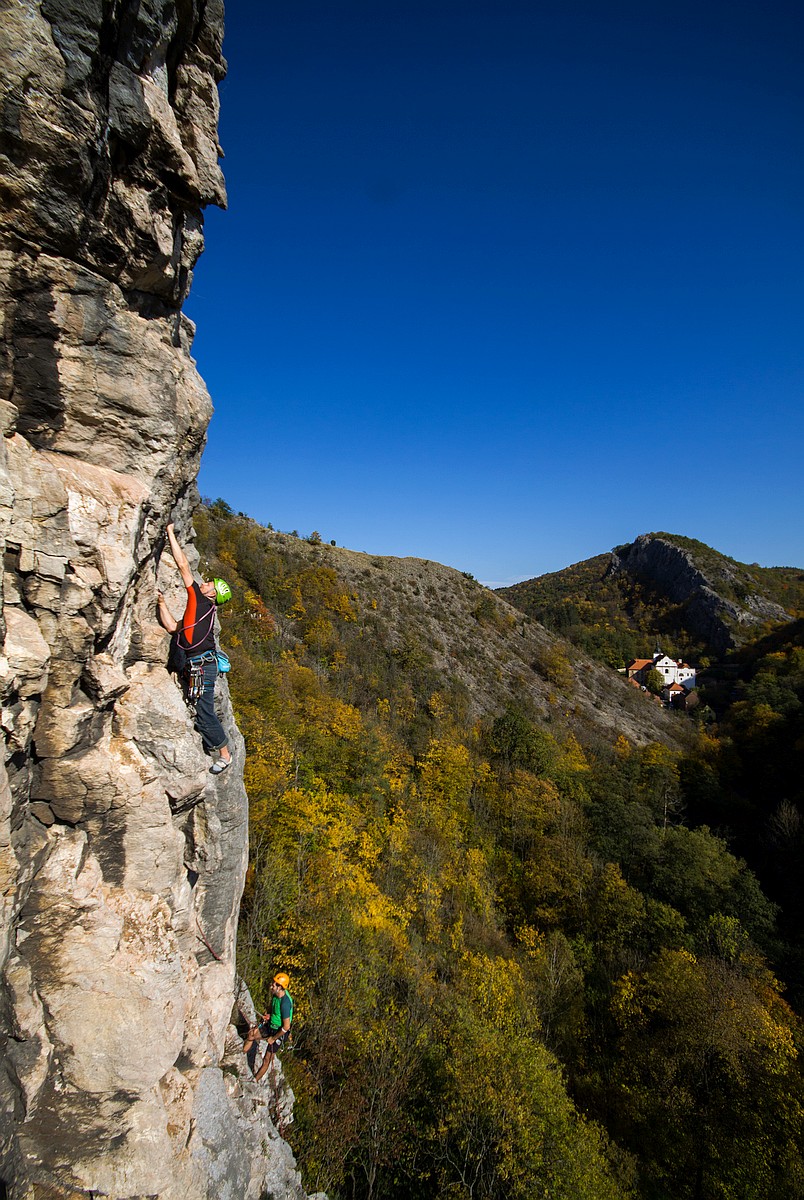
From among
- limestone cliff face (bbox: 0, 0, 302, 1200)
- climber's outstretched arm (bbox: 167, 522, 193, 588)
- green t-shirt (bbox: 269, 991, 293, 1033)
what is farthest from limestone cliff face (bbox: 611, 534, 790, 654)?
limestone cliff face (bbox: 0, 0, 302, 1200)

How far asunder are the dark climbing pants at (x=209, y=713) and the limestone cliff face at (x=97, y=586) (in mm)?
337

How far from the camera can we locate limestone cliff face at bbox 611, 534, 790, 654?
298 feet

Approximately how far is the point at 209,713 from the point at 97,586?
91.6 inches

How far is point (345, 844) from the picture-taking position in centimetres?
2067

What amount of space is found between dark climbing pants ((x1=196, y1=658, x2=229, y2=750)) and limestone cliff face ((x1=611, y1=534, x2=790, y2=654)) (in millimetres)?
99512

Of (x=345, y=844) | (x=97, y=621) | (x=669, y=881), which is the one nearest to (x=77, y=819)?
(x=97, y=621)

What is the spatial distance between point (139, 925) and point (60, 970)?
776 mm

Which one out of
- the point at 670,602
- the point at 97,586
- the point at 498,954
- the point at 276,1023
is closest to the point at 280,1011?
the point at 276,1023

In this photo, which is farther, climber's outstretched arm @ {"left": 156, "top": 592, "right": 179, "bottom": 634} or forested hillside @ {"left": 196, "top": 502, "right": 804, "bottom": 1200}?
forested hillside @ {"left": 196, "top": 502, "right": 804, "bottom": 1200}

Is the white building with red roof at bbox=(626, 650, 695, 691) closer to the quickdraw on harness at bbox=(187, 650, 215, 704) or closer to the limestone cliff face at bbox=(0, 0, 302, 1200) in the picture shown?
the quickdraw on harness at bbox=(187, 650, 215, 704)

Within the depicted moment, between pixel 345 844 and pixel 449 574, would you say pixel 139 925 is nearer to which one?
pixel 345 844

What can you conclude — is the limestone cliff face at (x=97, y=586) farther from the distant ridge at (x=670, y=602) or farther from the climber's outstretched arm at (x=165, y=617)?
the distant ridge at (x=670, y=602)

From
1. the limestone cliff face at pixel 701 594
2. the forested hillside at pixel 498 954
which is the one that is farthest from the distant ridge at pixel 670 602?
the forested hillside at pixel 498 954

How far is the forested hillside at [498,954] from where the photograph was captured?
13.1 meters
